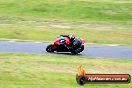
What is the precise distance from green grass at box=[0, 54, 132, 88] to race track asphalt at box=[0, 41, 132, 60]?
186 centimetres

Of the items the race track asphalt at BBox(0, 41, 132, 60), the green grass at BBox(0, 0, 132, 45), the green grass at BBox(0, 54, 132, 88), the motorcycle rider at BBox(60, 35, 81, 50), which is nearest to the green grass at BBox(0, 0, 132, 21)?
the green grass at BBox(0, 0, 132, 45)

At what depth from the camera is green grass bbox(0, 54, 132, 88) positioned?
17016 millimetres

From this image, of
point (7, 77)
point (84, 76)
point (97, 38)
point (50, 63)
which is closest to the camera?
point (84, 76)

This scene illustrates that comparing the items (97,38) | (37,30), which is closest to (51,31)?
(37,30)

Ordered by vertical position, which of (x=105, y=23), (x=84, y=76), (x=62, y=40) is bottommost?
(x=105, y=23)

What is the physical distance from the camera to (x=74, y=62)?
75.3 ft

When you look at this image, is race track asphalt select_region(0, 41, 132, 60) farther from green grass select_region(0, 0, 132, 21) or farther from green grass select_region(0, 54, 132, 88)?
green grass select_region(0, 0, 132, 21)

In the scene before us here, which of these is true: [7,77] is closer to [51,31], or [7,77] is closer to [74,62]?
[74,62]

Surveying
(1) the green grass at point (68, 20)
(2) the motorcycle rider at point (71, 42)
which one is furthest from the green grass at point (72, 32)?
(2) the motorcycle rider at point (71, 42)

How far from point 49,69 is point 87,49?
9023mm

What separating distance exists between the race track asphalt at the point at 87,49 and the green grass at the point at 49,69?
1.86 m

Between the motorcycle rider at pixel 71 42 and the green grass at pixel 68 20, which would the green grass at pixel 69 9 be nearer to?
the green grass at pixel 68 20

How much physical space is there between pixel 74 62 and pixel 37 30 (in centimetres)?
1374

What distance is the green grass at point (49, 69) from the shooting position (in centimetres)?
1702
